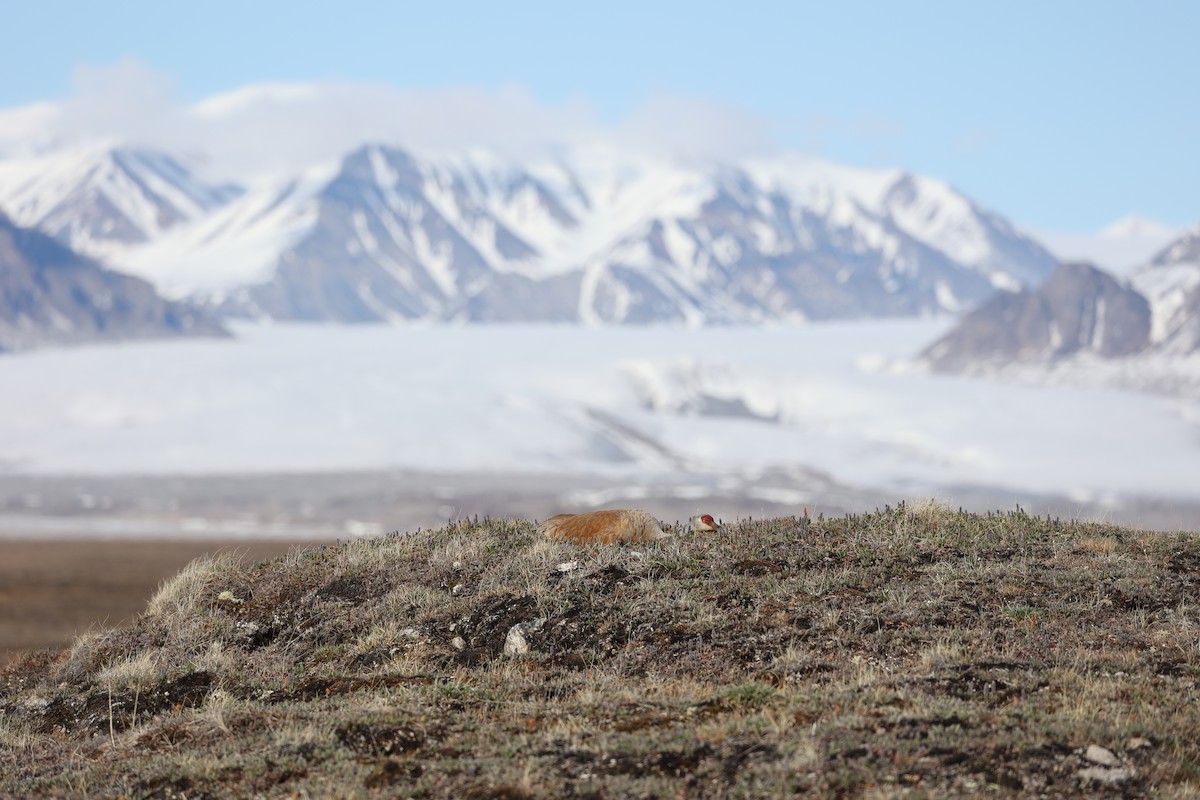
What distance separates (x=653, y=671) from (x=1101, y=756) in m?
Answer: 4.84

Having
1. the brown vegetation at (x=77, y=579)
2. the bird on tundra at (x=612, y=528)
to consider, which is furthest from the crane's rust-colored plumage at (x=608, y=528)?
the brown vegetation at (x=77, y=579)

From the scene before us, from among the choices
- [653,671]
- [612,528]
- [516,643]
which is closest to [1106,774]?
[653,671]

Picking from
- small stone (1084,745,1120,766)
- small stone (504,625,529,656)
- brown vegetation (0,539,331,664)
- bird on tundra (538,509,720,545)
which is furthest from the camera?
brown vegetation (0,539,331,664)

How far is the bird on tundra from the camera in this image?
18.8 m

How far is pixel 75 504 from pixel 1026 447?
133 meters

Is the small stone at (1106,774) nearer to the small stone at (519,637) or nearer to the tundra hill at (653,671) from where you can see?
the tundra hill at (653,671)

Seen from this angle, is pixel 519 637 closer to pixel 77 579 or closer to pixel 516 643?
pixel 516 643

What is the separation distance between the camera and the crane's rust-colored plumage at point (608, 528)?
18750 mm

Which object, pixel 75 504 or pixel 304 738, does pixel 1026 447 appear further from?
pixel 304 738

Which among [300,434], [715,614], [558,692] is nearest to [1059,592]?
[715,614]

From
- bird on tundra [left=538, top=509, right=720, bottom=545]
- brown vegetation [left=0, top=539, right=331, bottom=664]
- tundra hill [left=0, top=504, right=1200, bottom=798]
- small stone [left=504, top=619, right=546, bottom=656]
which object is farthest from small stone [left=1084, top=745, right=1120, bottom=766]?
brown vegetation [left=0, top=539, right=331, bottom=664]

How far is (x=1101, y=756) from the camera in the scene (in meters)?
9.71

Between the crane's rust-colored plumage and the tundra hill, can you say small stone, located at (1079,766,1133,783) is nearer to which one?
the tundra hill

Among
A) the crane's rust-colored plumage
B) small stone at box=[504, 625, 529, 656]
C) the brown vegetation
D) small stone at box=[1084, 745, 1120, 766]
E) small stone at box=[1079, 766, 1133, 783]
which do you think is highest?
the crane's rust-colored plumage
